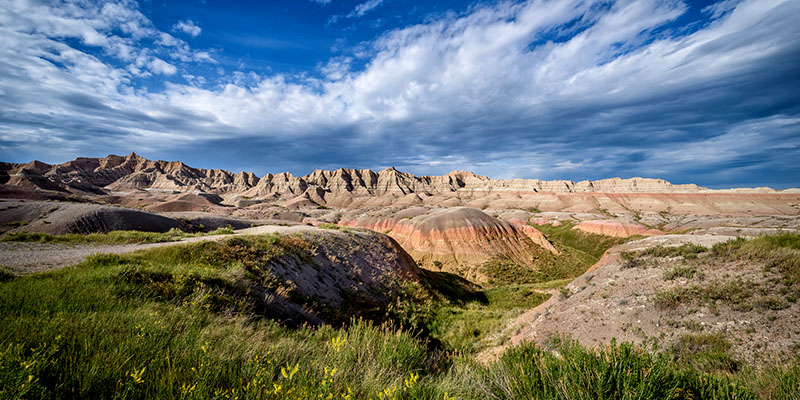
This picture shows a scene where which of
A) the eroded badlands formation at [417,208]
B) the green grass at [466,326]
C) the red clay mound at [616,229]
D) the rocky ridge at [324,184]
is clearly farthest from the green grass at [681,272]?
the rocky ridge at [324,184]

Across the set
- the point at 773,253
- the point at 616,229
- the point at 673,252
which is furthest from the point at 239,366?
the point at 616,229

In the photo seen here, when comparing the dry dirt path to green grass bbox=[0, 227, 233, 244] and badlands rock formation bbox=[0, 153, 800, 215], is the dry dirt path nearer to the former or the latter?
green grass bbox=[0, 227, 233, 244]

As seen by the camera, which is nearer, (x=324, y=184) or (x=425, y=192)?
(x=425, y=192)

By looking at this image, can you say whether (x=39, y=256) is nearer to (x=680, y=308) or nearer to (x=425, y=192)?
(x=680, y=308)

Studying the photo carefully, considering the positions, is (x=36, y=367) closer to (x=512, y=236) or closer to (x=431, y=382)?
(x=431, y=382)

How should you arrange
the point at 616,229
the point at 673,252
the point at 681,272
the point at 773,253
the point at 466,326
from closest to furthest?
1. the point at 773,253
2. the point at 681,272
3. the point at 673,252
4. the point at 466,326
5. the point at 616,229

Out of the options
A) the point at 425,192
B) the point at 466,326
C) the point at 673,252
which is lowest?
the point at 466,326

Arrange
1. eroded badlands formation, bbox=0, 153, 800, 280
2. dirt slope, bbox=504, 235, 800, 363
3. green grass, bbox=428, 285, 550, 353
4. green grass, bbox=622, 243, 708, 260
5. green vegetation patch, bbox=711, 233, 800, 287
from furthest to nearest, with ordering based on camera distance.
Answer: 1. eroded badlands formation, bbox=0, 153, 800, 280
2. green grass, bbox=622, 243, 708, 260
3. green grass, bbox=428, 285, 550, 353
4. green vegetation patch, bbox=711, 233, 800, 287
5. dirt slope, bbox=504, 235, 800, 363

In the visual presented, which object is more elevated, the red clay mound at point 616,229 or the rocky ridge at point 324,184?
the rocky ridge at point 324,184

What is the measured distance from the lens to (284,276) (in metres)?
12.5

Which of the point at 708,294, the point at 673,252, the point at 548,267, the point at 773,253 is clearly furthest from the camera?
the point at 548,267

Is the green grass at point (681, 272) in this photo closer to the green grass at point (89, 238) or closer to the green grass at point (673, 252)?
the green grass at point (673, 252)

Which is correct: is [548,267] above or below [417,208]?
below

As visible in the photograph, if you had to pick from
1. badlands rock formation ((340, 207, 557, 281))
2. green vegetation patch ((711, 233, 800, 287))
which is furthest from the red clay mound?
green vegetation patch ((711, 233, 800, 287))
